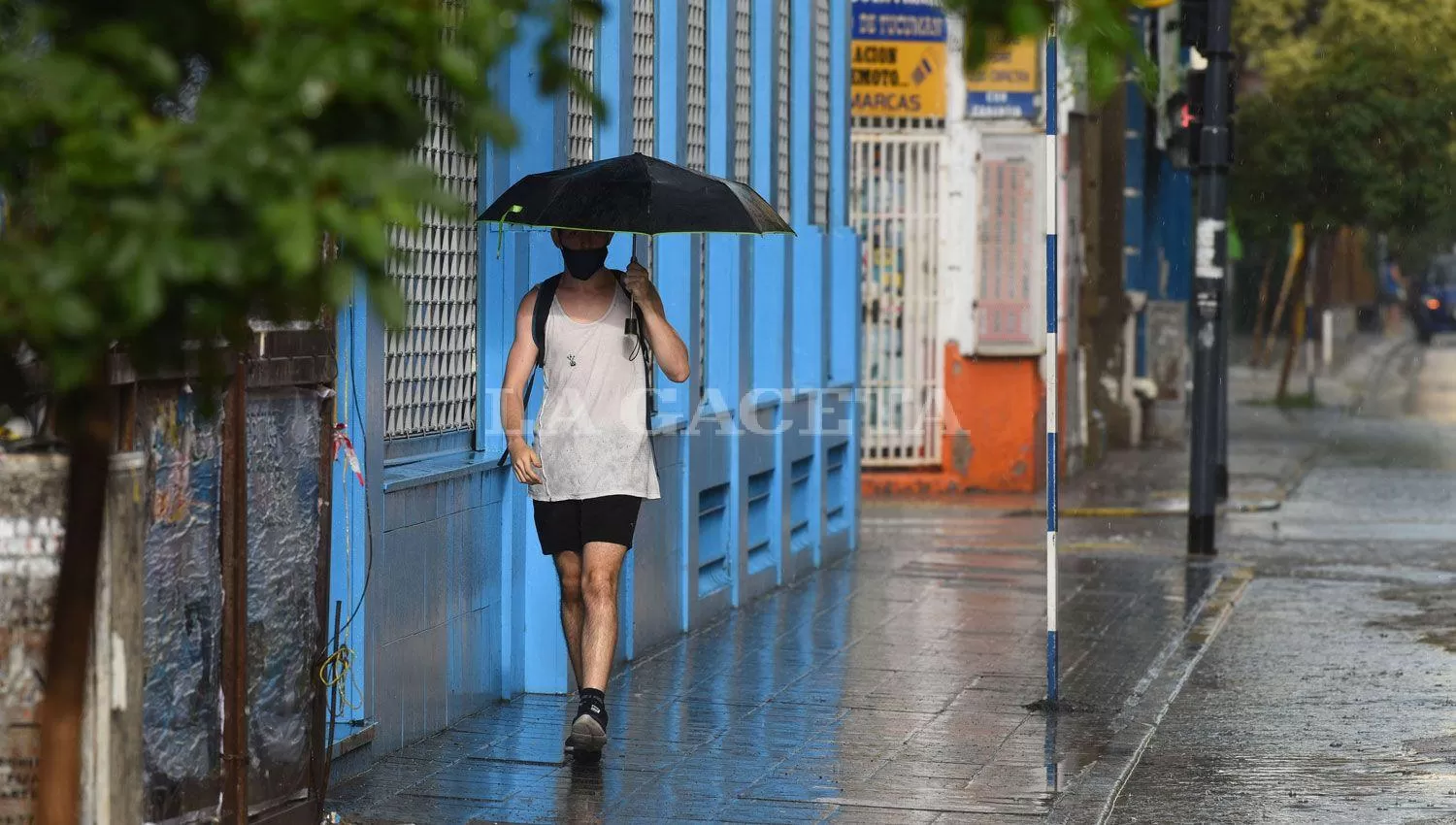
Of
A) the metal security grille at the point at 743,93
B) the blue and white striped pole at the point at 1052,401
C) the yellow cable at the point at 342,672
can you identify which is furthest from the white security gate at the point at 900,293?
the yellow cable at the point at 342,672

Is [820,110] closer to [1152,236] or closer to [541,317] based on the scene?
[541,317]

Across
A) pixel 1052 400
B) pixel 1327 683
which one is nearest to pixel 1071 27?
pixel 1052 400

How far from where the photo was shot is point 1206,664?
9.88 meters

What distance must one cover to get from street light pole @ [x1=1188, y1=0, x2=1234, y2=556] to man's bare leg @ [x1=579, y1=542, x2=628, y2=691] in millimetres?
6609

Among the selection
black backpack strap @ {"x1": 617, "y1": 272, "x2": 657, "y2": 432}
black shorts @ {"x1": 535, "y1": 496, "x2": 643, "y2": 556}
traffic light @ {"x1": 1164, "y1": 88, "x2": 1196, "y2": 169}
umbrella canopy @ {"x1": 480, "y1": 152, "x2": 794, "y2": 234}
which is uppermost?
traffic light @ {"x1": 1164, "y1": 88, "x2": 1196, "y2": 169}

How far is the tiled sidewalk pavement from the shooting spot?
7000 millimetres

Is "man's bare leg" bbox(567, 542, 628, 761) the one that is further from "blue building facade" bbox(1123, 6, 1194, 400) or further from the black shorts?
"blue building facade" bbox(1123, 6, 1194, 400)

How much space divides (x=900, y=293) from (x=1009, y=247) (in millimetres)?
944

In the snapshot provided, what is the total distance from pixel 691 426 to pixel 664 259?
827 millimetres

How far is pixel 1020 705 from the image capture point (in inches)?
346

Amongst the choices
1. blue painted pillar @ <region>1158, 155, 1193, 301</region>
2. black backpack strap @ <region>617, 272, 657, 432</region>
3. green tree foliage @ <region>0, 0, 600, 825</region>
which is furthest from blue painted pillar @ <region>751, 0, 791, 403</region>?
blue painted pillar @ <region>1158, 155, 1193, 301</region>

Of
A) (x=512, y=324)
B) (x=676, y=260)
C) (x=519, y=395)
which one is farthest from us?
(x=676, y=260)

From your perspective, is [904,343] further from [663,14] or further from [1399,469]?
[663,14]

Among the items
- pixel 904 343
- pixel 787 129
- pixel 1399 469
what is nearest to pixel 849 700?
pixel 787 129
